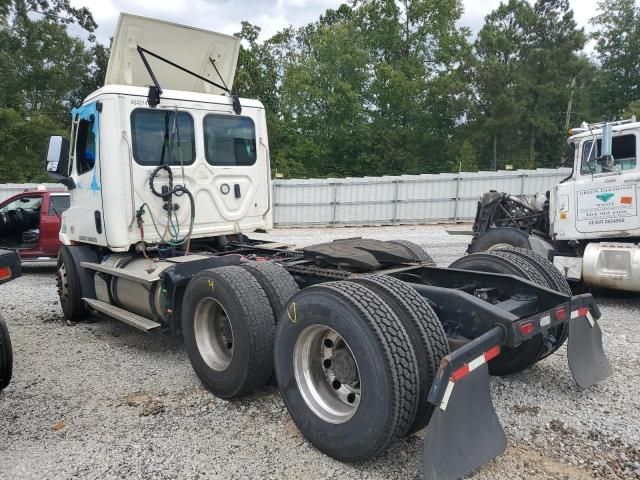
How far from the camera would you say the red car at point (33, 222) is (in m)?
9.66

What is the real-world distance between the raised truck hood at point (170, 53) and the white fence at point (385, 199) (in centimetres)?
1331

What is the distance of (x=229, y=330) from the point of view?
4.10 m

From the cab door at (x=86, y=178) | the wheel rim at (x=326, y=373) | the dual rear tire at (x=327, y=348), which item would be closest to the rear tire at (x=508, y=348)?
the dual rear tire at (x=327, y=348)

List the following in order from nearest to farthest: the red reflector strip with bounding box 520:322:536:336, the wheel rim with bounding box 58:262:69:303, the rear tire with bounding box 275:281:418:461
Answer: the rear tire with bounding box 275:281:418:461 → the red reflector strip with bounding box 520:322:536:336 → the wheel rim with bounding box 58:262:69:303

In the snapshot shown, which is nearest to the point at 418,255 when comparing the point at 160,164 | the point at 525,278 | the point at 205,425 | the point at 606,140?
the point at 525,278

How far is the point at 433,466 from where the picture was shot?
249cm

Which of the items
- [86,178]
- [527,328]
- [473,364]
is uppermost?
[86,178]

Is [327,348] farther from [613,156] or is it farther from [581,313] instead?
[613,156]

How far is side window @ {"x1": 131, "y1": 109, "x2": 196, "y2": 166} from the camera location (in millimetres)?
5352

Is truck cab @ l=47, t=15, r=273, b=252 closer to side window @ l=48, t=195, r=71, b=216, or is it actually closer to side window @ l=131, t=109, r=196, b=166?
side window @ l=131, t=109, r=196, b=166

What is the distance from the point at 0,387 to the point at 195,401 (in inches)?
61.1

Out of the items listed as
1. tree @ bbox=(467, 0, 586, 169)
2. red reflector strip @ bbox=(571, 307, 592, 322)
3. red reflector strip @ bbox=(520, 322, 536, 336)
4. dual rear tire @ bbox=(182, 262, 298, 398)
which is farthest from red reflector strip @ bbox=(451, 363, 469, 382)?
tree @ bbox=(467, 0, 586, 169)

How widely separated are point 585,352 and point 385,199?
16430 mm

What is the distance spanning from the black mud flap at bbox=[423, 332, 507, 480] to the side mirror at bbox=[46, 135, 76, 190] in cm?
487
